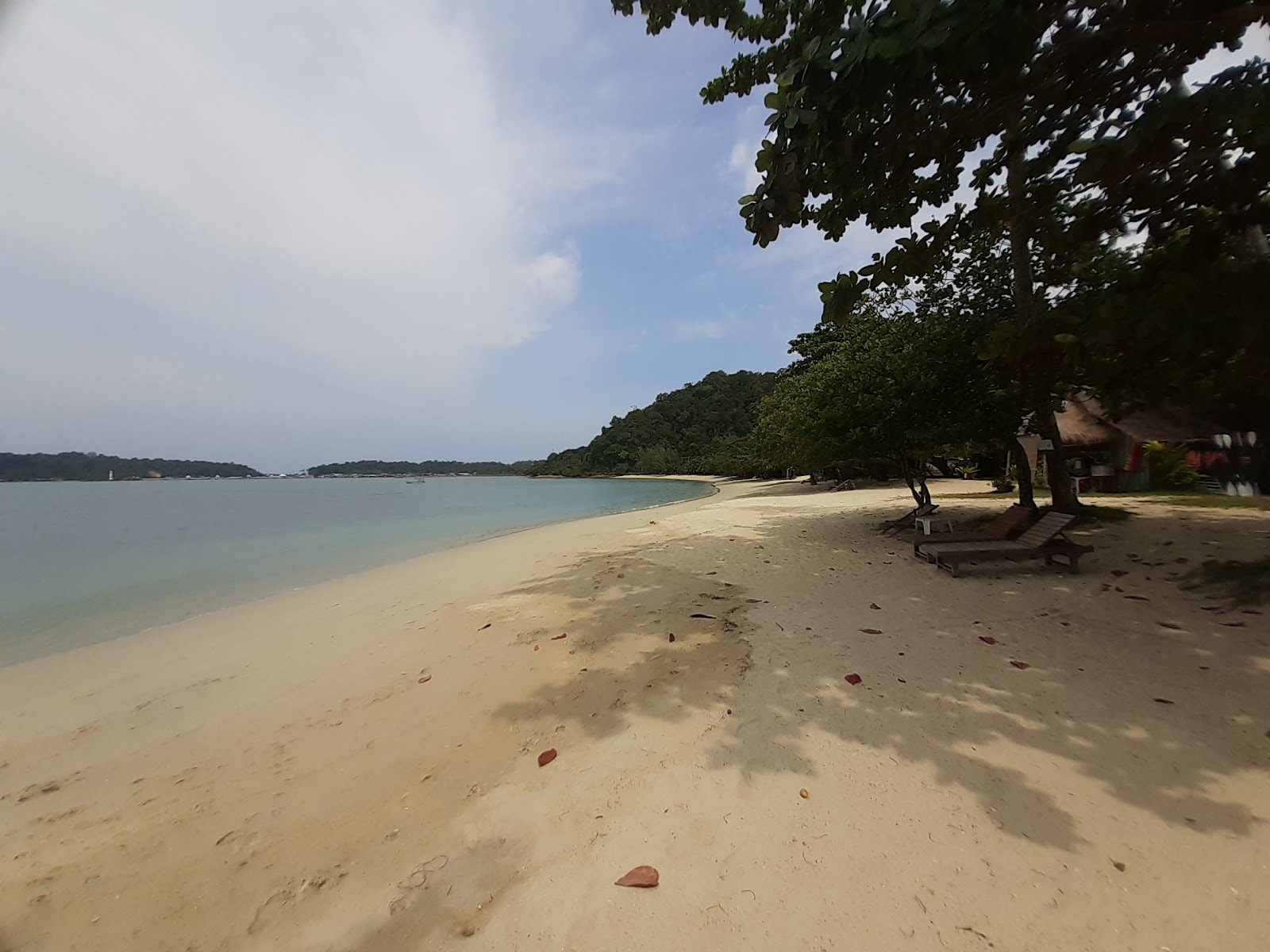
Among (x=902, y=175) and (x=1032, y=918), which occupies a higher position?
(x=902, y=175)

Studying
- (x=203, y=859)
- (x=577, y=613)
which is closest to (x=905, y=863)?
(x=203, y=859)

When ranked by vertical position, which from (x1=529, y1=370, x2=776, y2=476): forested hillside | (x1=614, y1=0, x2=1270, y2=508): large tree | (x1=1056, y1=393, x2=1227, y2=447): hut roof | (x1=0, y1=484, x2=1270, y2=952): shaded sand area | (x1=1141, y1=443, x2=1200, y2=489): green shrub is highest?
(x1=529, y1=370, x2=776, y2=476): forested hillside

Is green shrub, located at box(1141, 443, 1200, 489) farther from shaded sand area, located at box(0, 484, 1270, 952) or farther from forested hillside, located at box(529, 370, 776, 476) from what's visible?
forested hillside, located at box(529, 370, 776, 476)

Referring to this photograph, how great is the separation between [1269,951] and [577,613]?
5232 millimetres

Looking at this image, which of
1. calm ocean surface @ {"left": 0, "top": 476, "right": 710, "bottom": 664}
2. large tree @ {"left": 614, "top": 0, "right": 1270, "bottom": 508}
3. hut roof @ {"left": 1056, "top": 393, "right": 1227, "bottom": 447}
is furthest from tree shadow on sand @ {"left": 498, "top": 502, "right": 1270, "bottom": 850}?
calm ocean surface @ {"left": 0, "top": 476, "right": 710, "bottom": 664}

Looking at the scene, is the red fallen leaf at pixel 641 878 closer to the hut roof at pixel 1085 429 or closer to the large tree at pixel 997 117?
the large tree at pixel 997 117

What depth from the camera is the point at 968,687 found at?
3611 mm

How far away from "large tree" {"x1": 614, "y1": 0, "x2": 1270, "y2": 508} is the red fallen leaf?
4.20m

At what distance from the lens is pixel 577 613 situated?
6121 mm

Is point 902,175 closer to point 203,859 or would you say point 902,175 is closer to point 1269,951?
point 1269,951

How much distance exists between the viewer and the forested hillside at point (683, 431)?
77.4m

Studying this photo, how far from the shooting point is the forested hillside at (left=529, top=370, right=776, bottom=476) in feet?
254

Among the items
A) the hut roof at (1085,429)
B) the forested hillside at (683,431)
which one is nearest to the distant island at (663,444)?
the forested hillside at (683,431)

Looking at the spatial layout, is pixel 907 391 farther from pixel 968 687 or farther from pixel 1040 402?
pixel 968 687
